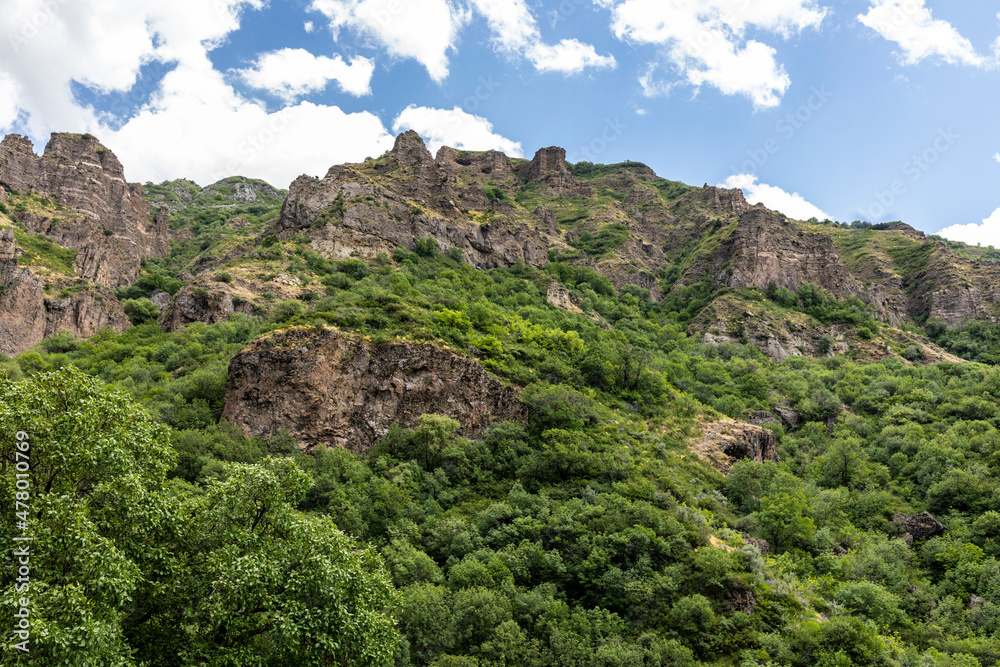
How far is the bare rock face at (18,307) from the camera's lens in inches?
2226

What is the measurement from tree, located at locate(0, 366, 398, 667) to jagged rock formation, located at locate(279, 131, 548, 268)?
→ 57501 mm

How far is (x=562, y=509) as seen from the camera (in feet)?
113

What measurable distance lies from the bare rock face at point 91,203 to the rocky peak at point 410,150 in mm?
50381

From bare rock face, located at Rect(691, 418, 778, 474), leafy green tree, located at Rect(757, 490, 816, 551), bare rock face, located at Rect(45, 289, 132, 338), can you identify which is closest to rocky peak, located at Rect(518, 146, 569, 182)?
bare rock face, located at Rect(45, 289, 132, 338)

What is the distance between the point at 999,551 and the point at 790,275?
223 feet

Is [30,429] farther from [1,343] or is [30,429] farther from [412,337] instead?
[1,343]

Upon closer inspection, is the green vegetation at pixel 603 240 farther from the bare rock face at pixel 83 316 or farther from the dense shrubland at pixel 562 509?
the bare rock face at pixel 83 316

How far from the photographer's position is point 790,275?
96375 mm

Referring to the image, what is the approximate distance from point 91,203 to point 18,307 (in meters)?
55.6

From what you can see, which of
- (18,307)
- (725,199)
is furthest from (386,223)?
(725,199)

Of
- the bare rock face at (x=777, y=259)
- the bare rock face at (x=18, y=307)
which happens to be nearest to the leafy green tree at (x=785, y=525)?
the bare rock face at (x=777, y=259)

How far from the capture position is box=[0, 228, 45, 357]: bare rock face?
185 feet

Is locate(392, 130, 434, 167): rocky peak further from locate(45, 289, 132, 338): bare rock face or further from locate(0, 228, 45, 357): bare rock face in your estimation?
locate(0, 228, 45, 357): bare rock face

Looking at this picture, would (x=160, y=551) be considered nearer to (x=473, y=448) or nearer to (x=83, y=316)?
(x=473, y=448)
